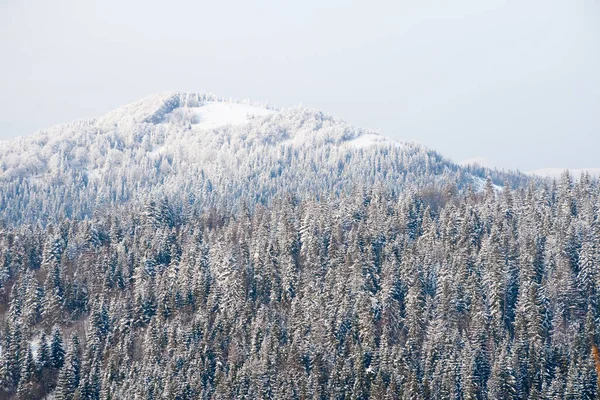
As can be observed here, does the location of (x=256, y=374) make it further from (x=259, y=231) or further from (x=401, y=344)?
(x=259, y=231)

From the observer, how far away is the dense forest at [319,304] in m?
106

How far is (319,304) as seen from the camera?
12281cm

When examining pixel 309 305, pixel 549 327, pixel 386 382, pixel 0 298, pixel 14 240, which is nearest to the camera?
pixel 386 382

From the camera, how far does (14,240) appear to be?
156 m

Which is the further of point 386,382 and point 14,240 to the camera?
point 14,240

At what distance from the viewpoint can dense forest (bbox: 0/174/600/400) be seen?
10644cm

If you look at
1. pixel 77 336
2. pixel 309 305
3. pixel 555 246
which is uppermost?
pixel 555 246

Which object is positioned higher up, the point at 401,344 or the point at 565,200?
the point at 565,200

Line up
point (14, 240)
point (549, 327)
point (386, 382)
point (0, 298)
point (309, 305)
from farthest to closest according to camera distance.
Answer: point (14, 240) < point (0, 298) < point (309, 305) < point (549, 327) < point (386, 382)

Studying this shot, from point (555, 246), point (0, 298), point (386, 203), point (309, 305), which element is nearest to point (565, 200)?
point (555, 246)

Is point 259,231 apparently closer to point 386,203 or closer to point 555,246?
point 386,203

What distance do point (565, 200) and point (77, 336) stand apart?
99.6 m

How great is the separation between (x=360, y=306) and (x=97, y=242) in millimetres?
65464

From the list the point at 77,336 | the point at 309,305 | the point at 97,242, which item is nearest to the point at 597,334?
the point at 309,305
